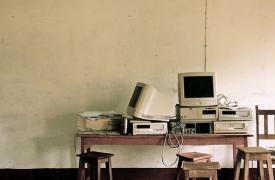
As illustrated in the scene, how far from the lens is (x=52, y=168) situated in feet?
15.1

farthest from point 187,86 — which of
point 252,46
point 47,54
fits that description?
point 47,54

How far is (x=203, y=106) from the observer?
4004 mm

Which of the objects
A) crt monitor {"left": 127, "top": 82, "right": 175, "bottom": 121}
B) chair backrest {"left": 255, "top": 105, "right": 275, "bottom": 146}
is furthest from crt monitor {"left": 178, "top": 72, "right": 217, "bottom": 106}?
chair backrest {"left": 255, "top": 105, "right": 275, "bottom": 146}

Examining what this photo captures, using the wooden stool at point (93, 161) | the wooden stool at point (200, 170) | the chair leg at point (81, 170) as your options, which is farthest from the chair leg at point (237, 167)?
the chair leg at point (81, 170)

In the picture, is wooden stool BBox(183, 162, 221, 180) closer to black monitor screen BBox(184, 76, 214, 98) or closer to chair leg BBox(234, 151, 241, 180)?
chair leg BBox(234, 151, 241, 180)

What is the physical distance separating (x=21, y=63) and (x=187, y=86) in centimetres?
184

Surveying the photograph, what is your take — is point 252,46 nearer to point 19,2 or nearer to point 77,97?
point 77,97

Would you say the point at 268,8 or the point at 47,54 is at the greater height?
the point at 268,8

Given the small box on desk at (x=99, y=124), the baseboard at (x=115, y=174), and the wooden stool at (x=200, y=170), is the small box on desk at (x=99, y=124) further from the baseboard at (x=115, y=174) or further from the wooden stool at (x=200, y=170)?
the wooden stool at (x=200, y=170)

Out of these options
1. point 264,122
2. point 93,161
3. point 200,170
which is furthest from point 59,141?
point 264,122

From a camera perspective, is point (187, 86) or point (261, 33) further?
point (261, 33)

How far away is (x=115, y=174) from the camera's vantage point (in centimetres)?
457

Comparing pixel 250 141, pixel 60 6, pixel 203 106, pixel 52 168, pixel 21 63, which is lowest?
pixel 52 168

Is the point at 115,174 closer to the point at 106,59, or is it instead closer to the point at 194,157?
the point at 194,157
